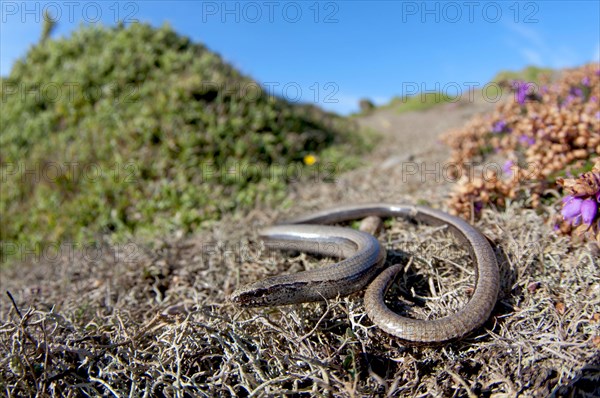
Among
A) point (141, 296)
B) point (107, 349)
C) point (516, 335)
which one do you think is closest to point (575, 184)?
point (516, 335)

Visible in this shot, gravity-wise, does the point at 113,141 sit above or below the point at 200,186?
above

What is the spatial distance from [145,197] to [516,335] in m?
5.37

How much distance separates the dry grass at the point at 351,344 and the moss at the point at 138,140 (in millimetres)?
2901

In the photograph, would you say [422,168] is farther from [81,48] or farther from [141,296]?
[81,48]

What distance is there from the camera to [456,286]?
123 inches

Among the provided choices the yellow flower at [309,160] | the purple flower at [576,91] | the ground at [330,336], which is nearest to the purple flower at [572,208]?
the ground at [330,336]

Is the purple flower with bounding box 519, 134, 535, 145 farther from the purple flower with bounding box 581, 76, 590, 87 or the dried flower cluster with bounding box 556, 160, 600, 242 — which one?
the purple flower with bounding box 581, 76, 590, 87

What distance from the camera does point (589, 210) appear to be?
105 inches

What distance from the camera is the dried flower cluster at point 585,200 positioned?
2627 mm

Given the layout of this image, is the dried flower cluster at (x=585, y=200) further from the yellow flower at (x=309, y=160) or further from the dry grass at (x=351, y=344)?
the yellow flower at (x=309, y=160)

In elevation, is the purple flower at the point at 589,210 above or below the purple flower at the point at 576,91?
below

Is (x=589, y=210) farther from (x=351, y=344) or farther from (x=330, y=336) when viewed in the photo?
(x=330, y=336)

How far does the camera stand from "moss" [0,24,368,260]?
6418 millimetres

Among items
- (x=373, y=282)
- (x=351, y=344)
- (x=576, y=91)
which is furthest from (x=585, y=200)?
(x=576, y=91)
